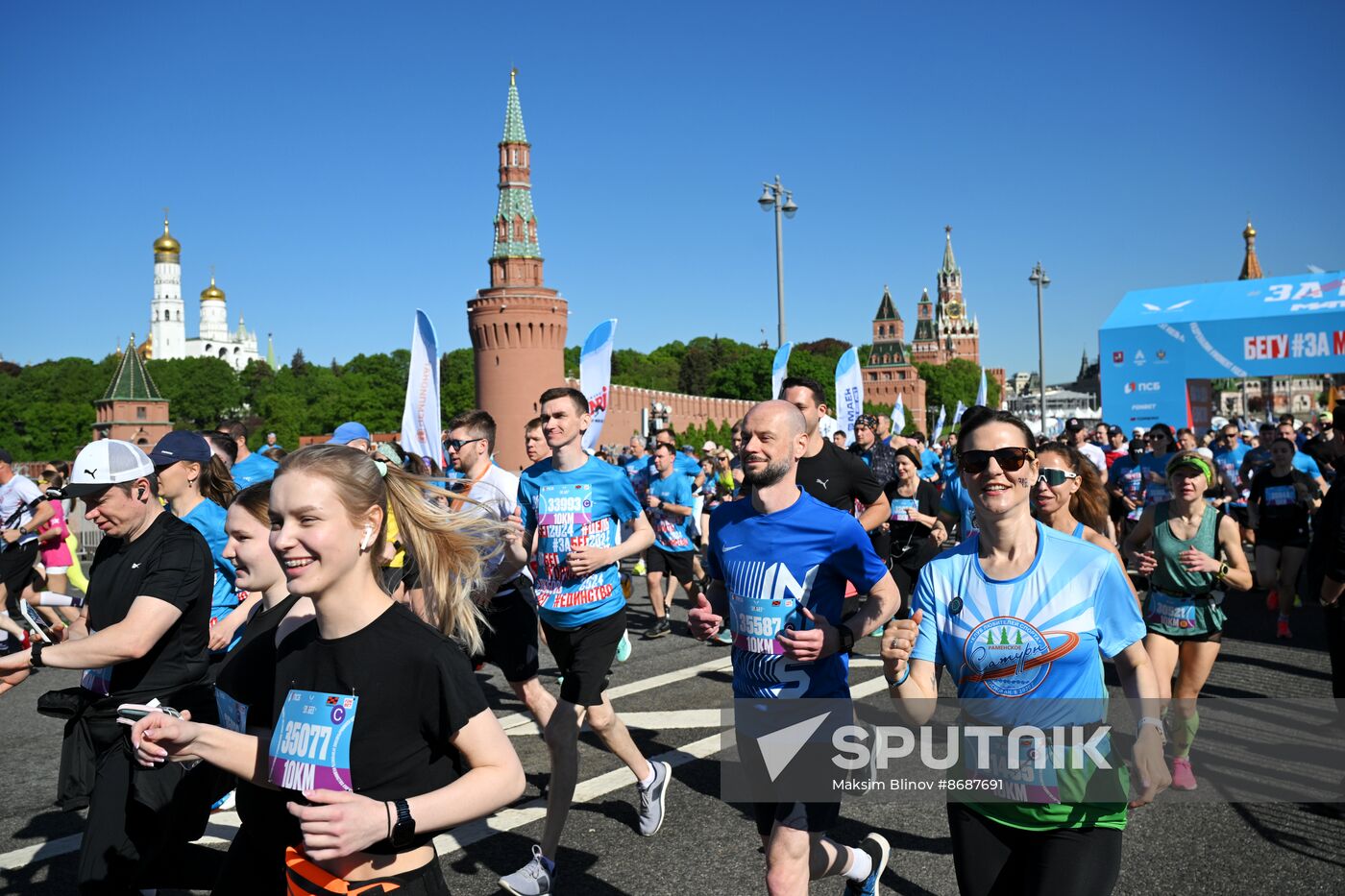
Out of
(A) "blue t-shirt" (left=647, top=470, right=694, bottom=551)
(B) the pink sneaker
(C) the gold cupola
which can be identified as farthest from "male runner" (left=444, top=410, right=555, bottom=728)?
(C) the gold cupola

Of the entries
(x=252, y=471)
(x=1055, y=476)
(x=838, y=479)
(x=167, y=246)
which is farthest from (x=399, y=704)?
(x=167, y=246)

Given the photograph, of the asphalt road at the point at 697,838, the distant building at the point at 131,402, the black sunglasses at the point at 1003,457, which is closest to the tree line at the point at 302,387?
the distant building at the point at 131,402

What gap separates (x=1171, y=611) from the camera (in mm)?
6055

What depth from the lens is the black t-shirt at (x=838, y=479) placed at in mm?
6375

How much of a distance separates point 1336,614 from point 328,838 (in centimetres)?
570

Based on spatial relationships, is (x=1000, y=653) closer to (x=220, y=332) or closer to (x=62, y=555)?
(x=62, y=555)

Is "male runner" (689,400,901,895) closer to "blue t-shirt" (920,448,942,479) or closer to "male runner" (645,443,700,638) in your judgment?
"male runner" (645,443,700,638)

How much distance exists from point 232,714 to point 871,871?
8.81ft

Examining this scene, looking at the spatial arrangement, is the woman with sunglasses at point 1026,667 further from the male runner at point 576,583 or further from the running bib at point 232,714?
the male runner at point 576,583

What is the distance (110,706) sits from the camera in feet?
12.6

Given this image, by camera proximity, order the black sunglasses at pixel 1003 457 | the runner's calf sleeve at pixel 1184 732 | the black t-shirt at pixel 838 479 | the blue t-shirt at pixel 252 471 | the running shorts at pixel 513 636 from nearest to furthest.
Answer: the black sunglasses at pixel 1003 457
the running shorts at pixel 513 636
the runner's calf sleeve at pixel 1184 732
the black t-shirt at pixel 838 479
the blue t-shirt at pixel 252 471

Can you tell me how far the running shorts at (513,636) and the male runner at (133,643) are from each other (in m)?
1.64

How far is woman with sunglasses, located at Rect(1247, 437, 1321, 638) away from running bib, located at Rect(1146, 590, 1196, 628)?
455 centimetres

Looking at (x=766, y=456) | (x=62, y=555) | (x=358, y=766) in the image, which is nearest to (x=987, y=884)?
(x=766, y=456)
